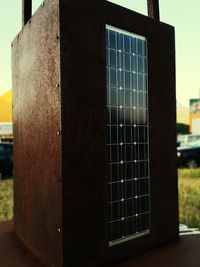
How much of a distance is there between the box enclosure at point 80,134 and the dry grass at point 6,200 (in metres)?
2.94

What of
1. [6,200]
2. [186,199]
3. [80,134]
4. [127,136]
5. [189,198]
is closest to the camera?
[80,134]

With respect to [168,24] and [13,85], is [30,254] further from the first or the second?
[168,24]

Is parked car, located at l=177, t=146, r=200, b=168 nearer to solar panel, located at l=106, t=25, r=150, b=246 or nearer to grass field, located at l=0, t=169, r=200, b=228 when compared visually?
grass field, located at l=0, t=169, r=200, b=228

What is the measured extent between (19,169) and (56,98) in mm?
1442

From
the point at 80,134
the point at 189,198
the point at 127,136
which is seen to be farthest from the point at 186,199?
the point at 80,134

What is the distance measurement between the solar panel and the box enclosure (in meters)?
0.05

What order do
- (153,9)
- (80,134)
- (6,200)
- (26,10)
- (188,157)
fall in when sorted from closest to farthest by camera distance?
(80,134)
(153,9)
(26,10)
(6,200)
(188,157)

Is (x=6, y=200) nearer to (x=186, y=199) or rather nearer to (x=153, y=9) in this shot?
(x=186, y=199)

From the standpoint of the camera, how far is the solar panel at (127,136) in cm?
314

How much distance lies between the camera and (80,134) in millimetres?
2838

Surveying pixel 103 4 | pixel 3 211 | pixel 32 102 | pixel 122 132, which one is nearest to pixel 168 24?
pixel 103 4

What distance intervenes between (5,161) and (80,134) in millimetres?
10177

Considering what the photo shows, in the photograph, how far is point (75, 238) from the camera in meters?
2.83

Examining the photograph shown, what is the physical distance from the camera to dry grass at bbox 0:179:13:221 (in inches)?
256
